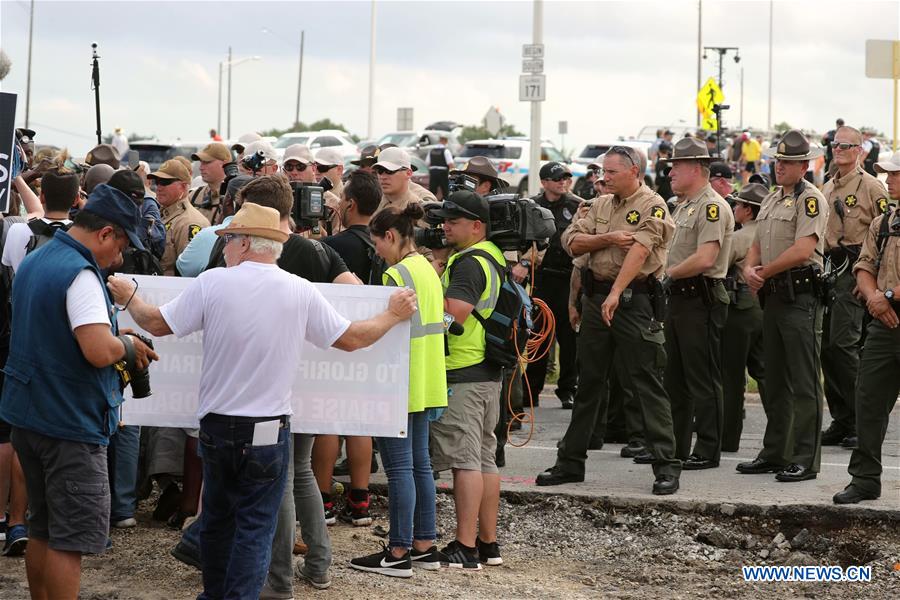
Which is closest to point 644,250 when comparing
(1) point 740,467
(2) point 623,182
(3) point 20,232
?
(2) point 623,182

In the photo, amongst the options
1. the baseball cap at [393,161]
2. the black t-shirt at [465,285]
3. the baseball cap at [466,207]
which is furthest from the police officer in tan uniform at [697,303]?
the black t-shirt at [465,285]

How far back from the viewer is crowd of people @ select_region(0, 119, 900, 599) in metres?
5.21

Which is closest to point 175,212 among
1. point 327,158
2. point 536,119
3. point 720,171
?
point 327,158

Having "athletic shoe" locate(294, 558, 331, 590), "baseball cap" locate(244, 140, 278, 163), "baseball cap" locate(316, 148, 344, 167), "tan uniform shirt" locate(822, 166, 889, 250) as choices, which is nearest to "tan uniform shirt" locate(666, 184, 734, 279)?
"tan uniform shirt" locate(822, 166, 889, 250)

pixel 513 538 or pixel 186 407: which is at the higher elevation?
pixel 186 407

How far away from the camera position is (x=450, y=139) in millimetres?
42344

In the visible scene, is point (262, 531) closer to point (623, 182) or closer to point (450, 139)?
point (623, 182)

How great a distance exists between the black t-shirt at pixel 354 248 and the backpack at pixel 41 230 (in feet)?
5.32

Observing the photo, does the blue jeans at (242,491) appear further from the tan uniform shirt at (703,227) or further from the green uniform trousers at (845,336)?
the green uniform trousers at (845,336)

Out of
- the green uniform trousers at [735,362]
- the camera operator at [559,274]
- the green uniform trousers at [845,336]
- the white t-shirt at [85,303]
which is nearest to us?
the white t-shirt at [85,303]

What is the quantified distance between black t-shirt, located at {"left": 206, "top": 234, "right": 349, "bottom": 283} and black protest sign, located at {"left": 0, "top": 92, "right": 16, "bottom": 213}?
1574mm

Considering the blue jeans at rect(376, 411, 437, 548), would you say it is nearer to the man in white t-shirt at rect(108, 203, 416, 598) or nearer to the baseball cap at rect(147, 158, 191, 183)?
the man in white t-shirt at rect(108, 203, 416, 598)

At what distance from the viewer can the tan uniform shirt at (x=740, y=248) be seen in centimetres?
1000

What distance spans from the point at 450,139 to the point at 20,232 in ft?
118
